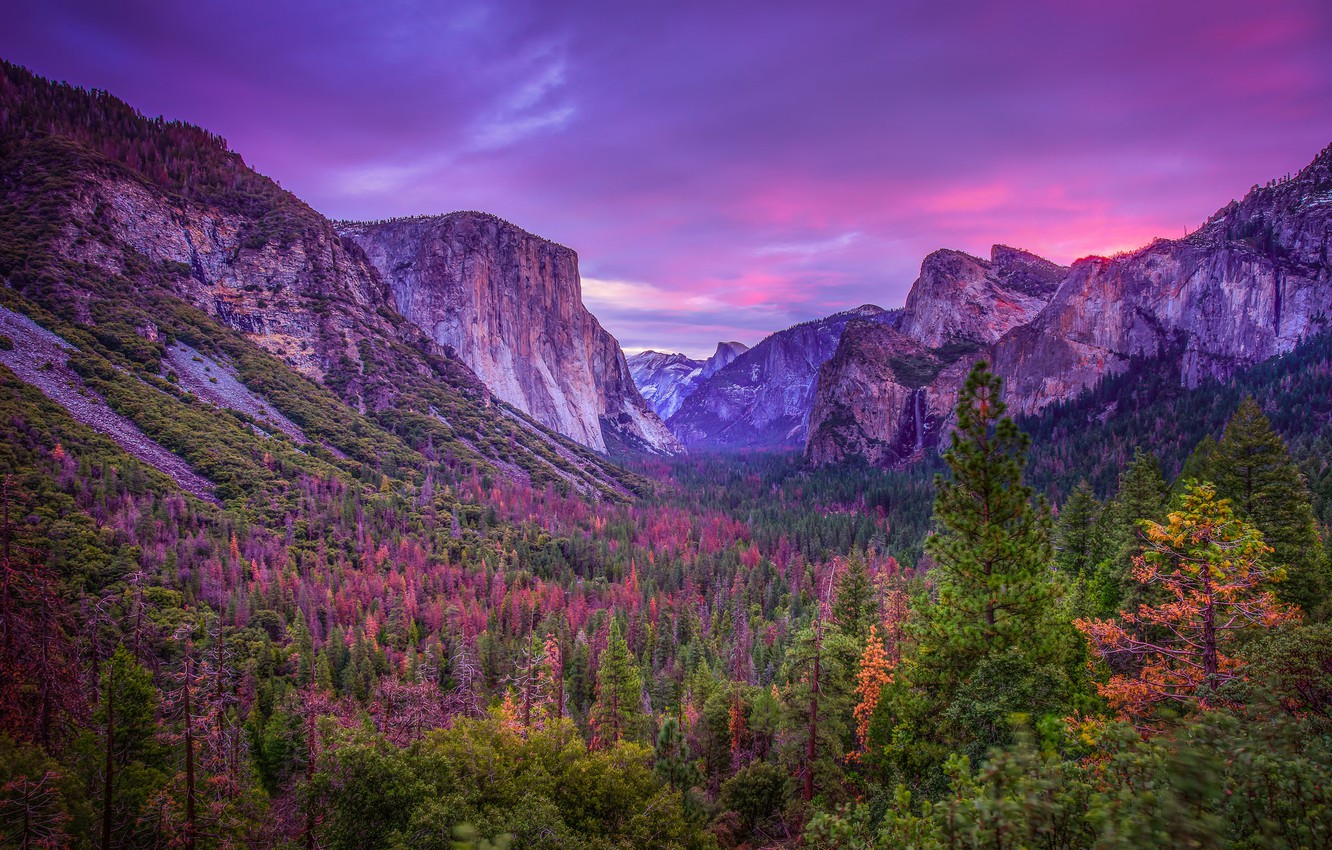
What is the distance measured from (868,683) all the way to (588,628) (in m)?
43.1

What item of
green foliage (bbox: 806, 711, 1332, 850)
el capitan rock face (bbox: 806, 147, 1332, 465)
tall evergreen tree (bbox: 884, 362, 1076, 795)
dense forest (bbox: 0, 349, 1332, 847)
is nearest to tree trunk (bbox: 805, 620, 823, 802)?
dense forest (bbox: 0, 349, 1332, 847)

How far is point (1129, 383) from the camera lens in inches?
5344

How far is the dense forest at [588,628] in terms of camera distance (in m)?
9.03

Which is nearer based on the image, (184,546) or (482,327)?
(184,546)

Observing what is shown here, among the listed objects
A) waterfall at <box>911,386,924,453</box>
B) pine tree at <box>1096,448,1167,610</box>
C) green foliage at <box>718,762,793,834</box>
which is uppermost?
waterfall at <box>911,386,924,453</box>

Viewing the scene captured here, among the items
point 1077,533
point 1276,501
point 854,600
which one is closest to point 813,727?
point 854,600

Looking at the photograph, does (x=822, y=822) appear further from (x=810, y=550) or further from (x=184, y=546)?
(x=810, y=550)

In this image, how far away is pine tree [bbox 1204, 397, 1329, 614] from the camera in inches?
790

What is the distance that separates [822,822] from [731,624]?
189ft

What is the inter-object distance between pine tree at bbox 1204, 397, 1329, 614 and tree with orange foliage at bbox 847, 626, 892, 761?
14.0m

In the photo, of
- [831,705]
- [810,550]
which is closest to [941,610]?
[831,705]

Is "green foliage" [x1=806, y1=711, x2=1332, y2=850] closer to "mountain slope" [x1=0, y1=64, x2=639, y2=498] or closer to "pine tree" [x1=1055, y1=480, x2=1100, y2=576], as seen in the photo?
"pine tree" [x1=1055, y1=480, x2=1100, y2=576]

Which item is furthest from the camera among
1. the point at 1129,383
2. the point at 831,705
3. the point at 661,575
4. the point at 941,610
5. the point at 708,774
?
the point at 1129,383

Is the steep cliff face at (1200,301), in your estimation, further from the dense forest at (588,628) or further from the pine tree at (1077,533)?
the pine tree at (1077,533)
